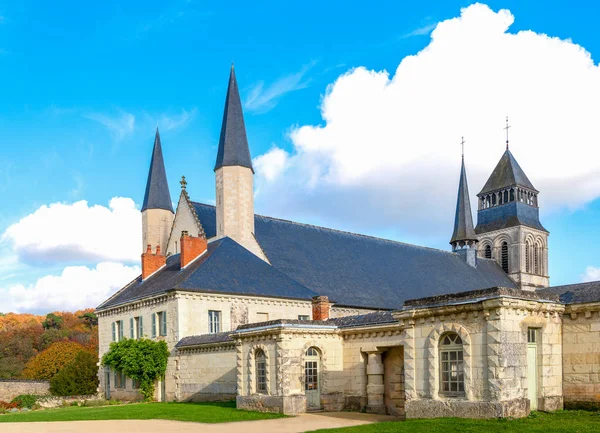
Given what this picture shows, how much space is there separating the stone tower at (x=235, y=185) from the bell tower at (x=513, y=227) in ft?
90.3

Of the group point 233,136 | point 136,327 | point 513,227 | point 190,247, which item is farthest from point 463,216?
point 136,327

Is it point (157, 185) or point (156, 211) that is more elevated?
point (157, 185)

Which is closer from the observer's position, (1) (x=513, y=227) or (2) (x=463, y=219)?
(2) (x=463, y=219)

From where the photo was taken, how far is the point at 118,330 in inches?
1372

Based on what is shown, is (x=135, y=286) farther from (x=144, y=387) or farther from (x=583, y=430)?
(x=583, y=430)

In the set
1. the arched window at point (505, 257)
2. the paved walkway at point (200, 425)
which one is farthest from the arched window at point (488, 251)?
the paved walkway at point (200, 425)

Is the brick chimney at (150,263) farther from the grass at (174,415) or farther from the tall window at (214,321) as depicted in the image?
the grass at (174,415)

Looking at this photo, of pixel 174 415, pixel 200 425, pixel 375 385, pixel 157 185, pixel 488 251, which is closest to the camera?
pixel 200 425

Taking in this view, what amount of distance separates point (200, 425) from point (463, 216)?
3834 cm

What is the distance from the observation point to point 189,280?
2939 centimetres

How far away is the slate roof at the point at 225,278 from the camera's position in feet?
97.7

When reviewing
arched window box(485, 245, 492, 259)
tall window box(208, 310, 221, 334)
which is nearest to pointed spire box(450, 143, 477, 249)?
arched window box(485, 245, 492, 259)

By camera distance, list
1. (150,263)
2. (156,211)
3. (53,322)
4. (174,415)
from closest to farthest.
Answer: (174,415) < (150,263) < (156,211) < (53,322)

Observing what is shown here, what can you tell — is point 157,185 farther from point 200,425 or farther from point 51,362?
point 200,425
